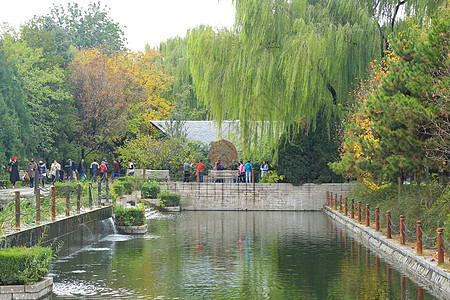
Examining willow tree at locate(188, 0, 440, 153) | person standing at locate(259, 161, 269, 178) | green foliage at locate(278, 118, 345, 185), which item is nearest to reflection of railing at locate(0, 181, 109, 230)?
willow tree at locate(188, 0, 440, 153)

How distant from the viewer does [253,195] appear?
1575 inches

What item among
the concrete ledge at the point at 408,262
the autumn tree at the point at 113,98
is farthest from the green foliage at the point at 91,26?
the concrete ledge at the point at 408,262

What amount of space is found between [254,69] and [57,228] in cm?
1995

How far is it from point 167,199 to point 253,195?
5603 millimetres

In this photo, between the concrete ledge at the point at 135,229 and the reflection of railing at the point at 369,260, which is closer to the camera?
the reflection of railing at the point at 369,260

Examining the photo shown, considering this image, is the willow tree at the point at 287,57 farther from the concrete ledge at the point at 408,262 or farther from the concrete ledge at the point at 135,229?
the concrete ledge at the point at 135,229

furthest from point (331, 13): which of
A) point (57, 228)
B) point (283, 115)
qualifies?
point (57, 228)

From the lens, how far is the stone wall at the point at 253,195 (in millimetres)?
39688

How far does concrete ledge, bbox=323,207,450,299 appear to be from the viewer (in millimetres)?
13078

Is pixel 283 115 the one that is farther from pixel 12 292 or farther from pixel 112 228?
pixel 12 292

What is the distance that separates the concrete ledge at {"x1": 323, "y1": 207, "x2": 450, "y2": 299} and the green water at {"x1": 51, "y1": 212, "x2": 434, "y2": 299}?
389 mm

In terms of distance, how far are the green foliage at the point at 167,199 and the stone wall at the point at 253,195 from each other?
1488 mm

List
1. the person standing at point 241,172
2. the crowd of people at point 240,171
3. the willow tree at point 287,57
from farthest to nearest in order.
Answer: the person standing at point 241,172, the crowd of people at point 240,171, the willow tree at point 287,57

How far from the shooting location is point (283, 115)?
118ft
